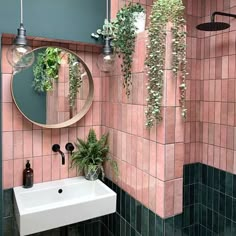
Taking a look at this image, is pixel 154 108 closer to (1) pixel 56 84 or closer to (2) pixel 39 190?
(1) pixel 56 84

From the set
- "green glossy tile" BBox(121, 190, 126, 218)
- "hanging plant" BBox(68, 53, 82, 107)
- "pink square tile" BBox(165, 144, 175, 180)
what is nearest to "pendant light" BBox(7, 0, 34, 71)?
"hanging plant" BBox(68, 53, 82, 107)

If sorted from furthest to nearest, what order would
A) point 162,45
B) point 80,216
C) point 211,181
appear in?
point 211,181 < point 80,216 < point 162,45

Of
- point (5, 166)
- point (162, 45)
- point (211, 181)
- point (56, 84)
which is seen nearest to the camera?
point (162, 45)

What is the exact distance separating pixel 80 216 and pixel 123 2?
1.69 metres

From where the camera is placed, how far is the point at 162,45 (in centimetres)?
154

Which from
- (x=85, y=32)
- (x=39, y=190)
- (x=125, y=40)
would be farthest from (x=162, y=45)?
(x=39, y=190)

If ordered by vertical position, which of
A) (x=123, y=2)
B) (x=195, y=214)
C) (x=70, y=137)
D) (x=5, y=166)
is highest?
(x=123, y=2)

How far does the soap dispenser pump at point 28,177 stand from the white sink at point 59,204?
37mm

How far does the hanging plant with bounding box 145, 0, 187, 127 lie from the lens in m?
1.53

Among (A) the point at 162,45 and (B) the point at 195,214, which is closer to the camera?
(A) the point at 162,45

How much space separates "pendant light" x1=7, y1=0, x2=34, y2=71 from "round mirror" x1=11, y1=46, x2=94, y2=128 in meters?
0.26

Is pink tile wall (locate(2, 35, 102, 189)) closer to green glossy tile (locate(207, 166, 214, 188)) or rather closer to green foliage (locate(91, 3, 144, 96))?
green foliage (locate(91, 3, 144, 96))

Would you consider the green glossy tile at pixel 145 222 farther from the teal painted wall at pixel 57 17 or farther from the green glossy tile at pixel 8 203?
the teal painted wall at pixel 57 17

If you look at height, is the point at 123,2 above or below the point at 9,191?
Result: above
